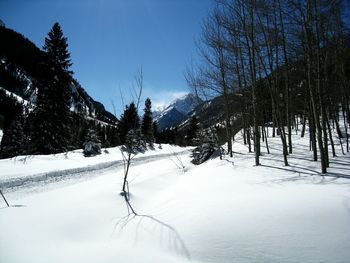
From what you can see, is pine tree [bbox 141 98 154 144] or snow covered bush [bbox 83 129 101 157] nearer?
snow covered bush [bbox 83 129 101 157]

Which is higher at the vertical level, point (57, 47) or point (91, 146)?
point (57, 47)

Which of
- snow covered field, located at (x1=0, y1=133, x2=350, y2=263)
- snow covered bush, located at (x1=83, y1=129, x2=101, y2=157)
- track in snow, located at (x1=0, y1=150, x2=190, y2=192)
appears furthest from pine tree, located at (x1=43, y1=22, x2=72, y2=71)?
snow covered field, located at (x1=0, y1=133, x2=350, y2=263)

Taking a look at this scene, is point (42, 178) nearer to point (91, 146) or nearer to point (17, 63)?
point (91, 146)

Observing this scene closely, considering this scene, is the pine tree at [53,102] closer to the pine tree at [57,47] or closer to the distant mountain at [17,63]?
the pine tree at [57,47]

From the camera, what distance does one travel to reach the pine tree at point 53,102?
20266 millimetres

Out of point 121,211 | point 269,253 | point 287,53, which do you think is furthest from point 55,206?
point 287,53

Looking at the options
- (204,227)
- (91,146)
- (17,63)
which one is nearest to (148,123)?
(91,146)

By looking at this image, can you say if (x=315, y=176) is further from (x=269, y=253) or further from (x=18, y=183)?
(x=18, y=183)

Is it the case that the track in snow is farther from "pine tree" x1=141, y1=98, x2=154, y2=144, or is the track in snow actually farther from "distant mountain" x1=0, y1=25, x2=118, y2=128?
"distant mountain" x1=0, y1=25, x2=118, y2=128

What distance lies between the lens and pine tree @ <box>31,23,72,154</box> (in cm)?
2027

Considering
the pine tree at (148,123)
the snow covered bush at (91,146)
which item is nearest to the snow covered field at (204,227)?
the snow covered bush at (91,146)

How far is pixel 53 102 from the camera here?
21.3 meters

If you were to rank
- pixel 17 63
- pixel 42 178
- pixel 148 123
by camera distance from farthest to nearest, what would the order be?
pixel 17 63, pixel 148 123, pixel 42 178

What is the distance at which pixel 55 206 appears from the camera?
5520mm
